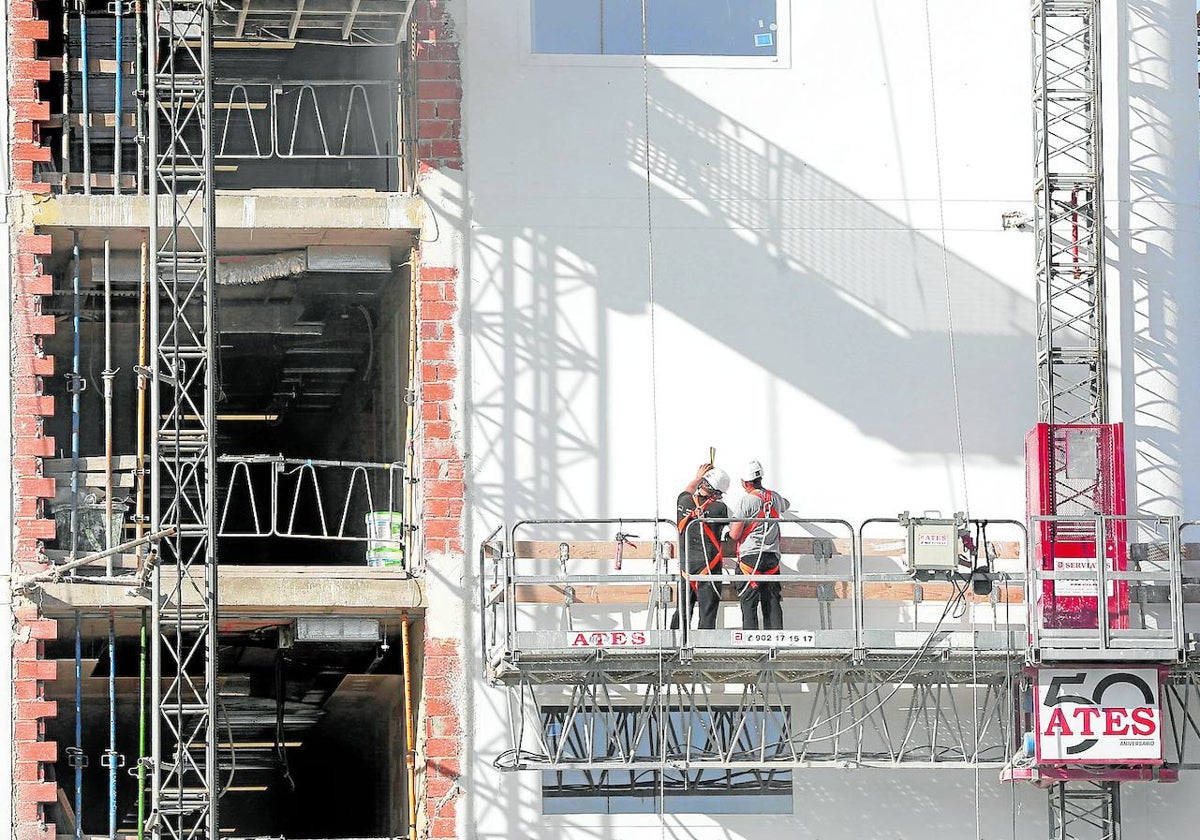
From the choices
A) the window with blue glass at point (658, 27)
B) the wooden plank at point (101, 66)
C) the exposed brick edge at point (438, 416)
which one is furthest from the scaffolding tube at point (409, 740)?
the wooden plank at point (101, 66)

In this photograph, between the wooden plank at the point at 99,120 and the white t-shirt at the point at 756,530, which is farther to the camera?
the wooden plank at the point at 99,120

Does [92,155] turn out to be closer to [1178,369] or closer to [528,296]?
[528,296]

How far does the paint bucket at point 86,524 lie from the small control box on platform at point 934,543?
8029mm

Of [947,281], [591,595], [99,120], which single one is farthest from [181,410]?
[947,281]

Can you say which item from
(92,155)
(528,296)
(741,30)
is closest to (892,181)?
(741,30)

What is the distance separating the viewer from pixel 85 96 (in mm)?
22656

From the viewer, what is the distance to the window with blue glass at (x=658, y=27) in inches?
914

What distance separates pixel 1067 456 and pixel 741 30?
5.74 metres

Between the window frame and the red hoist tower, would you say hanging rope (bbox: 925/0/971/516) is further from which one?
the window frame

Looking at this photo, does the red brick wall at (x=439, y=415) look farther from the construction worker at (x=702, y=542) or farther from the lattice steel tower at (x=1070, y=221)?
the lattice steel tower at (x=1070, y=221)

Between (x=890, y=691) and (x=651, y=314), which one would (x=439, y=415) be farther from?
(x=890, y=691)

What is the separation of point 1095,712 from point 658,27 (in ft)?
27.9

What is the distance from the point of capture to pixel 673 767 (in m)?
21.1

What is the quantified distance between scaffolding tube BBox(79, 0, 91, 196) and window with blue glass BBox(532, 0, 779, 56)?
15.4 feet
